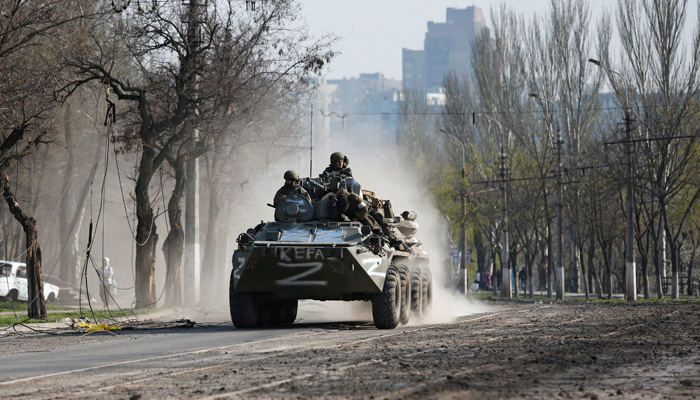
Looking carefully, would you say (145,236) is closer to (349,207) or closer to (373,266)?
(349,207)

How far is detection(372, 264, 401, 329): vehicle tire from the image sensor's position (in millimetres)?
→ 20109

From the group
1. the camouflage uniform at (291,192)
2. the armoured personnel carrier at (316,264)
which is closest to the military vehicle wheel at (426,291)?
the armoured personnel carrier at (316,264)

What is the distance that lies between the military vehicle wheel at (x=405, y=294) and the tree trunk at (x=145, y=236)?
1076 centimetres

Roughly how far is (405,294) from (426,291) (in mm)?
3067

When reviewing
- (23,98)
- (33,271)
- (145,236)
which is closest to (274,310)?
(33,271)

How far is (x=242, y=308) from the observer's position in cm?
2073

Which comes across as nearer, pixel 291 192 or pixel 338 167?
pixel 291 192

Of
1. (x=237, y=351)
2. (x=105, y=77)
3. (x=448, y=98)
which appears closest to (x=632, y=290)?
(x=105, y=77)

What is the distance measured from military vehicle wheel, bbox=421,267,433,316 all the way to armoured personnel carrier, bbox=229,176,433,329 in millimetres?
2200

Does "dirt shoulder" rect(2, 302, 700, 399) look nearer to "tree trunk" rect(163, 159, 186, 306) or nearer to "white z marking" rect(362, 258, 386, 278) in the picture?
"white z marking" rect(362, 258, 386, 278)

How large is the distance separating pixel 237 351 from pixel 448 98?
2912 inches

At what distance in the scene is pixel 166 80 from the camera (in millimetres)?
31641

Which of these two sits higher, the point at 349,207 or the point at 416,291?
the point at 349,207

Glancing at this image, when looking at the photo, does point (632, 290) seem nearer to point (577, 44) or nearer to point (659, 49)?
point (659, 49)
